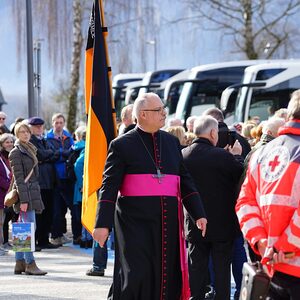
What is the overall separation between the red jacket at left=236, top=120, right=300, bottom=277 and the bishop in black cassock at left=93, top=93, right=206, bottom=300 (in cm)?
169

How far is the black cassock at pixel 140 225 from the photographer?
22.6 feet

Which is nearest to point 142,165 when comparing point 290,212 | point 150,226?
point 150,226

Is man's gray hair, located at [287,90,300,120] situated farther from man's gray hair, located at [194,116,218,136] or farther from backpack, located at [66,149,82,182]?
backpack, located at [66,149,82,182]

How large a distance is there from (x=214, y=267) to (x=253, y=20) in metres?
31.6

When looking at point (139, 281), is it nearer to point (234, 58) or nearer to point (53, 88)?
point (234, 58)

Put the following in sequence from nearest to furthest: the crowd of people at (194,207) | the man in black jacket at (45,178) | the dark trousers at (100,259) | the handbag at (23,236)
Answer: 1. the crowd of people at (194,207)
2. the handbag at (23,236)
3. the dark trousers at (100,259)
4. the man in black jacket at (45,178)

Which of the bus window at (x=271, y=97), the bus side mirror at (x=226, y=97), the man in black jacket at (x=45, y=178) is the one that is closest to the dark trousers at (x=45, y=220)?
the man in black jacket at (x=45, y=178)

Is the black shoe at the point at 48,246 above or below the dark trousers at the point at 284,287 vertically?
below

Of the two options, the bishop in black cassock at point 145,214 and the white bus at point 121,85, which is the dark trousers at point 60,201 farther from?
the white bus at point 121,85

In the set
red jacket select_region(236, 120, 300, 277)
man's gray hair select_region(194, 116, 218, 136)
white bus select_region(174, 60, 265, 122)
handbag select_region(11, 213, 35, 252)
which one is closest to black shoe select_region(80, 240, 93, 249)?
handbag select_region(11, 213, 35, 252)

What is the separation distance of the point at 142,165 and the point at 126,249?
2.09 feet

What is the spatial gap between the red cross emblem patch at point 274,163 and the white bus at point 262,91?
67.0ft

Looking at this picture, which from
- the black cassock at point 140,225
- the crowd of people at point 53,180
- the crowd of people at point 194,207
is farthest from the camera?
the crowd of people at point 53,180

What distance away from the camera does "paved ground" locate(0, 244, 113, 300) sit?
9539mm
